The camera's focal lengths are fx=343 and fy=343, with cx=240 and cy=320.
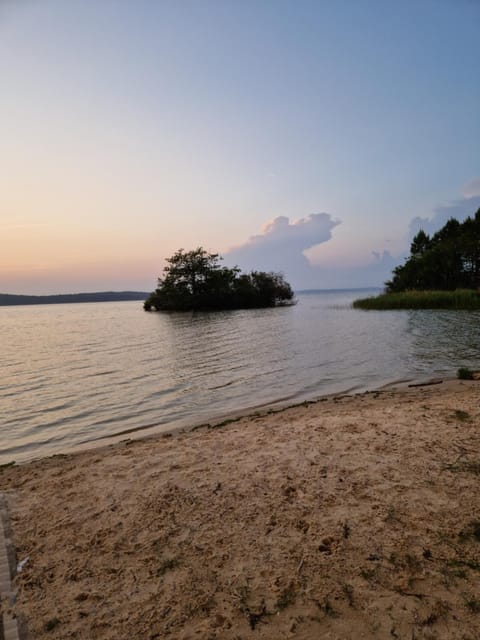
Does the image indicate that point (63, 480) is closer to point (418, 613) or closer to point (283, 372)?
point (418, 613)

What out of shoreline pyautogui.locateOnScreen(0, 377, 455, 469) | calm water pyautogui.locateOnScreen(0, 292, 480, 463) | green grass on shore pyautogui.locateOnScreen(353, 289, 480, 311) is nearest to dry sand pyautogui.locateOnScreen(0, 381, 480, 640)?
shoreline pyautogui.locateOnScreen(0, 377, 455, 469)

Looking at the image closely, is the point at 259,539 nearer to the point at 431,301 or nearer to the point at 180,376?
the point at 180,376

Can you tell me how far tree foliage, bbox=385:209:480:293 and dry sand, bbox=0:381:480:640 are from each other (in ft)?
225

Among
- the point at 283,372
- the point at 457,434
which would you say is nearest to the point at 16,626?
the point at 457,434

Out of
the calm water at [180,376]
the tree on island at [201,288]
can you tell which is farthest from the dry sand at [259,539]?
the tree on island at [201,288]

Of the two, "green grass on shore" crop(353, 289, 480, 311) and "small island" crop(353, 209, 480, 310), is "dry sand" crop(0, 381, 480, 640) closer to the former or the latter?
"green grass on shore" crop(353, 289, 480, 311)

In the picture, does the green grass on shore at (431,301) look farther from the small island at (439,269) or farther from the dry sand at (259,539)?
the dry sand at (259,539)

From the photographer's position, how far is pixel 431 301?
45031 mm

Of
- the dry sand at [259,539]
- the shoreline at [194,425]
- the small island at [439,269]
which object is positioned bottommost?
the shoreline at [194,425]

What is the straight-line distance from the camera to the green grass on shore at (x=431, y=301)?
4216 cm

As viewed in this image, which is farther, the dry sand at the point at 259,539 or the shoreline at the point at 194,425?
A: the shoreline at the point at 194,425

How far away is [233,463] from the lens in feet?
19.2

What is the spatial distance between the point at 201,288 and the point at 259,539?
6813cm

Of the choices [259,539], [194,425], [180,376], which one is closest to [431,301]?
[180,376]
